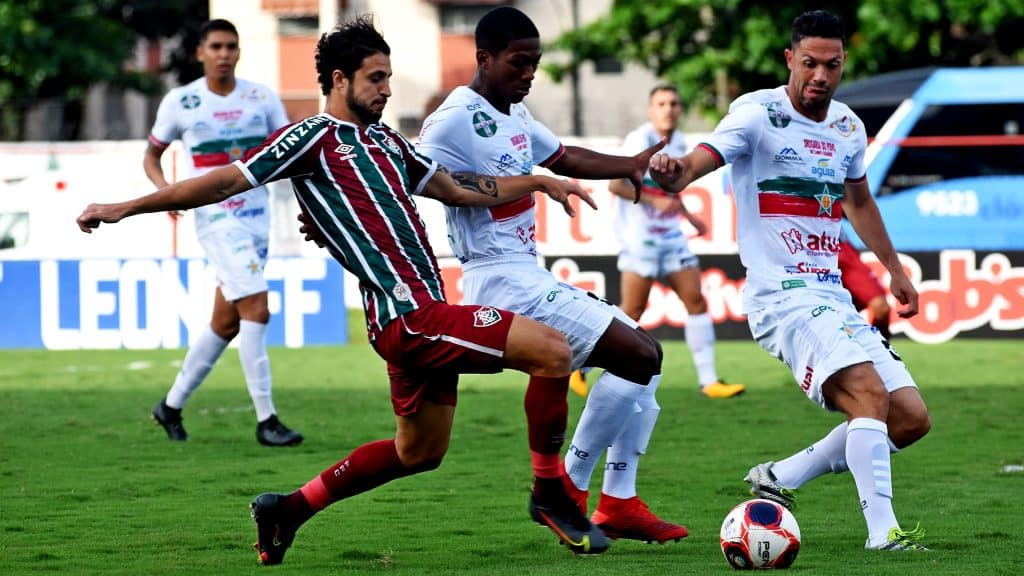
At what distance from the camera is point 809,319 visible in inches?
254

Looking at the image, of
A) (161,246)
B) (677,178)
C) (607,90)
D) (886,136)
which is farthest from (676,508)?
(607,90)

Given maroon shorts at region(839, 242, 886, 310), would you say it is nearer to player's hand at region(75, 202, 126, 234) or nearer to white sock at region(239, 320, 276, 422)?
white sock at region(239, 320, 276, 422)

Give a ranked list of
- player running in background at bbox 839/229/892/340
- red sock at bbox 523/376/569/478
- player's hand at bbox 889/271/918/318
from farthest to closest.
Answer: player running in background at bbox 839/229/892/340 → player's hand at bbox 889/271/918/318 → red sock at bbox 523/376/569/478

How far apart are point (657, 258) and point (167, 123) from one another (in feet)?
12.9

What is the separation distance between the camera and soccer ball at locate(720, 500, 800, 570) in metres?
5.83

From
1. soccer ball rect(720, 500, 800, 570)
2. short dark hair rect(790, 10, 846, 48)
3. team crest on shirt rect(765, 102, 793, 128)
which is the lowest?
soccer ball rect(720, 500, 800, 570)

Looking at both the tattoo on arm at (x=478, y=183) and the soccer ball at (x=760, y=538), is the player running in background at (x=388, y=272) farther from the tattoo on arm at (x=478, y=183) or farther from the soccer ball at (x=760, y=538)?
the soccer ball at (x=760, y=538)

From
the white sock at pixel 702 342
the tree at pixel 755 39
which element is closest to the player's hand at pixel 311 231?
the white sock at pixel 702 342

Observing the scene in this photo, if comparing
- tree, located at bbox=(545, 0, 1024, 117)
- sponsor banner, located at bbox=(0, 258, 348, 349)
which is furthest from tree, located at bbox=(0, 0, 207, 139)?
sponsor banner, located at bbox=(0, 258, 348, 349)

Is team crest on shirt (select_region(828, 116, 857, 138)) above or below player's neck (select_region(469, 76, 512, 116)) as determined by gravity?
below

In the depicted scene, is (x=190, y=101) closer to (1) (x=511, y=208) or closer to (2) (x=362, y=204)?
(1) (x=511, y=208)

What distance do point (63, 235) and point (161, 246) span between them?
112cm

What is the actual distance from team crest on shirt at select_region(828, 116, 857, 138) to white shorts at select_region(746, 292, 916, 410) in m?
0.65

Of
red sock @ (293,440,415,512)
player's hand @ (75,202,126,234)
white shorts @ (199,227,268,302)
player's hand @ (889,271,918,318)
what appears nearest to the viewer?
player's hand @ (75,202,126,234)
